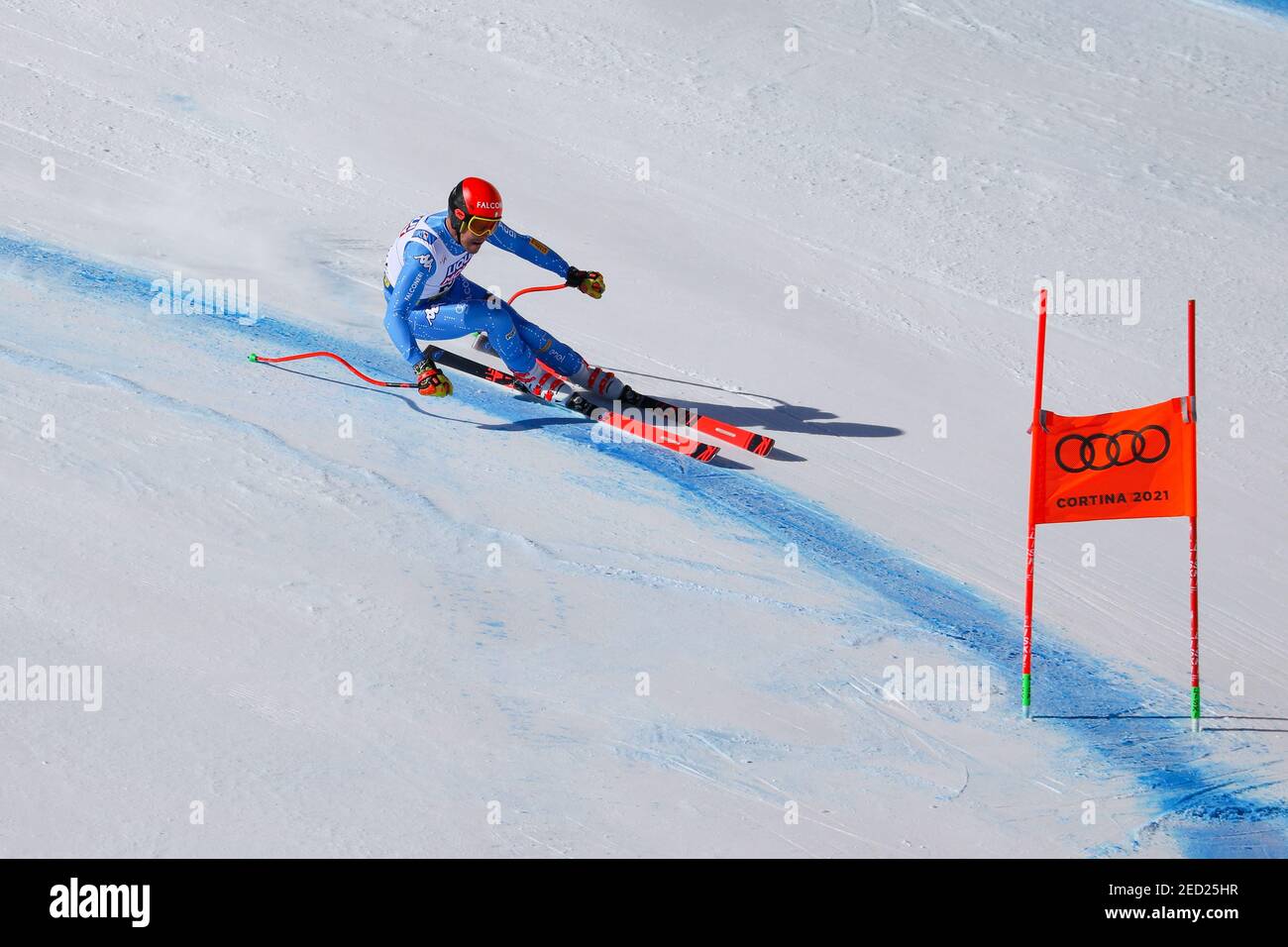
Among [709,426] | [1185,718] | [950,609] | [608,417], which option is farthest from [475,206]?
[1185,718]

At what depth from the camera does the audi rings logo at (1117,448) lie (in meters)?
6.62

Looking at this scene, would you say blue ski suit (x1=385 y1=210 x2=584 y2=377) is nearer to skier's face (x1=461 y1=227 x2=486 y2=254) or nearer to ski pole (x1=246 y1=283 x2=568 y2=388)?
skier's face (x1=461 y1=227 x2=486 y2=254)

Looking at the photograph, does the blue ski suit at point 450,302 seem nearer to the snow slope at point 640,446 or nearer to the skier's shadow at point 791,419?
the snow slope at point 640,446

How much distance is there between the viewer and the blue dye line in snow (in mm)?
6488

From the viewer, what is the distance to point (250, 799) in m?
6.04

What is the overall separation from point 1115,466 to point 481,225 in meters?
3.61

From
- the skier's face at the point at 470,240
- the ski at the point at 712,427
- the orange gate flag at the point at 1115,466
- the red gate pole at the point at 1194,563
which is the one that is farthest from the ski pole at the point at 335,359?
the red gate pole at the point at 1194,563

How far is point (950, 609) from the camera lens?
769 cm

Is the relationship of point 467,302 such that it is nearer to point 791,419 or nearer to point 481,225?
point 481,225

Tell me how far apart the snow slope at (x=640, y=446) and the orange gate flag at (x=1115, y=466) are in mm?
1041

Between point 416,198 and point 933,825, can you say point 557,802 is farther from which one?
point 416,198

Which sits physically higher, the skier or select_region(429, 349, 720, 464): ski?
the skier

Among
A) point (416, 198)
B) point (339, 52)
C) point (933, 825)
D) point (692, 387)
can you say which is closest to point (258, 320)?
point (416, 198)

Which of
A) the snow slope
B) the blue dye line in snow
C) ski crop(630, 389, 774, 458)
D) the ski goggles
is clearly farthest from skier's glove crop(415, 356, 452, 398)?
ski crop(630, 389, 774, 458)
